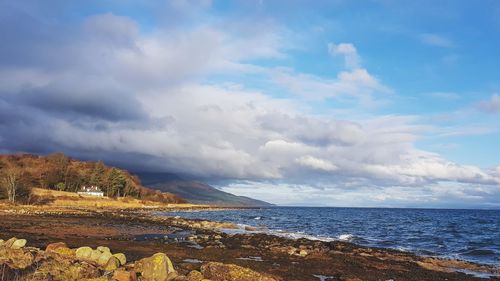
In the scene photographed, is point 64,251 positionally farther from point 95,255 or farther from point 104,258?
point 104,258

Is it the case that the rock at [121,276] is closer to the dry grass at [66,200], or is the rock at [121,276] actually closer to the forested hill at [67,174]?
the dry grass at [66,200]

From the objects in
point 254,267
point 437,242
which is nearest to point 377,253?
point 254,267

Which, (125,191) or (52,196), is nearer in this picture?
(52,196)

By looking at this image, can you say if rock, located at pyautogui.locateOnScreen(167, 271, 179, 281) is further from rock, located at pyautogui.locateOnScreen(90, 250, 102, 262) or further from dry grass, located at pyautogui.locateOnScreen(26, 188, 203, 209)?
dry grass, located at pyautogui.locateOnScreen(26, 188, 203, 209)

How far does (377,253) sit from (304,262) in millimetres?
10347

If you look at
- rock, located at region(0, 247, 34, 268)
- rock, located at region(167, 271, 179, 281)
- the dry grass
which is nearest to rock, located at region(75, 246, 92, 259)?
rock, located at region(0, 247, 34, 268)

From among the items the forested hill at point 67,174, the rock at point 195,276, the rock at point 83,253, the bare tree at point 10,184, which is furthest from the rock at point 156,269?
the forested hill at point 67,174

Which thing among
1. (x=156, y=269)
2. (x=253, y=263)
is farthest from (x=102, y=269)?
(x=253, y=263)

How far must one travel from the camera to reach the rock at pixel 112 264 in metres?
16.0

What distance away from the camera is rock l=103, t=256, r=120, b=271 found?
1598cm

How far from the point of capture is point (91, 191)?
143m

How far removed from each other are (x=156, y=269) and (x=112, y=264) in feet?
7.84

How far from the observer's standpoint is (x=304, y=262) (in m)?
24.9

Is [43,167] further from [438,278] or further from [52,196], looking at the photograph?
[438,278]
